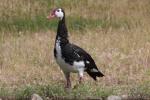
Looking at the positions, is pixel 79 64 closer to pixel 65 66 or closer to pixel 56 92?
pixel 65 66

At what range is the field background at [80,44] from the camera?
487 inches

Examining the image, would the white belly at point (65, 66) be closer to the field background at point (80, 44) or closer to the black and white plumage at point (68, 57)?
the black and white plumage at point (68, 57)

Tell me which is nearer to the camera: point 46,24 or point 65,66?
point 65,66

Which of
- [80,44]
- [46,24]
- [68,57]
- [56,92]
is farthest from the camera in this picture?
[46,24]

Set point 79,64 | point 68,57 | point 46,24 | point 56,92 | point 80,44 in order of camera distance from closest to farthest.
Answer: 1. point 56,92
2. point 68,57
3. point 79,64
4. point 80,44
5. point 46,24

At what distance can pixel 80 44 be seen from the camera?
17.2 metres

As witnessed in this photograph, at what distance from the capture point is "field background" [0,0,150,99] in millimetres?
12367

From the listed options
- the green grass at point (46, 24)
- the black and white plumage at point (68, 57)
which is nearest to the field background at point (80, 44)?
the green grass at point (46, 24)

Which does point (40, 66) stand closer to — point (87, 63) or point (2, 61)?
point (2, 61)

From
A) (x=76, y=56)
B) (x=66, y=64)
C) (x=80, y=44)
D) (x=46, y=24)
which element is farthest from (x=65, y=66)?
(x=46, y=24)

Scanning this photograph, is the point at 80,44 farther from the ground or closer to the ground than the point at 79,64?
closer to the ground

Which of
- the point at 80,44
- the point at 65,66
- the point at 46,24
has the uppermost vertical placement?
the point at 46,24

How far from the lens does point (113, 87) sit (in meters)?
12.6

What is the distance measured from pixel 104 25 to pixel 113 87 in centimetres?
726
